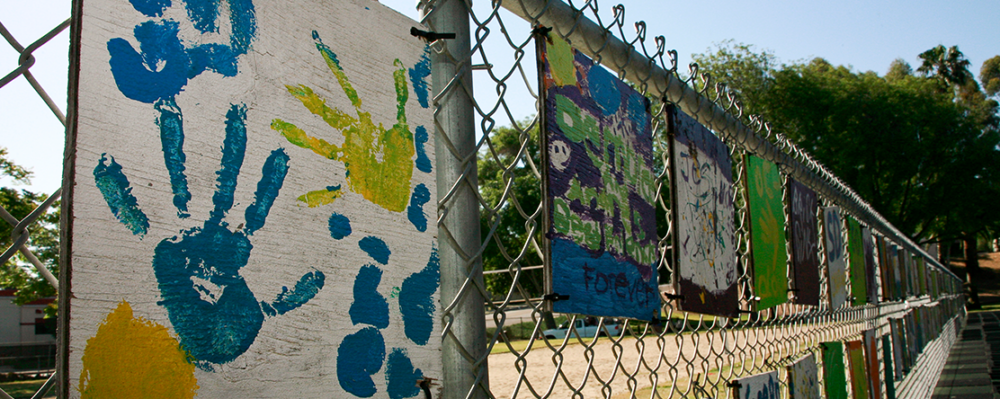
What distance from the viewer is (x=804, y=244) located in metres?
3.22

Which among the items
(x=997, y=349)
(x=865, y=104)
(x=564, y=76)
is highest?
(x=865, y=104)

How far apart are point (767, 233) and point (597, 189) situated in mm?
1570

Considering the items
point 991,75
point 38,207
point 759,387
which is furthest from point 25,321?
point 991,75

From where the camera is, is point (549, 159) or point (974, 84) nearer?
point (549, 159)

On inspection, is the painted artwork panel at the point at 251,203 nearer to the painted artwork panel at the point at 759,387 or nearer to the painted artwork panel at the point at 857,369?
the painted artwork panel at the point at 759,387

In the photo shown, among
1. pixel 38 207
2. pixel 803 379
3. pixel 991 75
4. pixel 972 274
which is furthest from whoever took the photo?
pixel 991 75

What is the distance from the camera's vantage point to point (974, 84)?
57469 millimetres

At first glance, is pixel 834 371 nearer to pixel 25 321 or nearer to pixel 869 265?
pixel 869 265

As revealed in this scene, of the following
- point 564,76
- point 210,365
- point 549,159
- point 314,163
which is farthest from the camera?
point 564,76

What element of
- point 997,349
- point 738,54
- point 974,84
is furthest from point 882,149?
point 974,84

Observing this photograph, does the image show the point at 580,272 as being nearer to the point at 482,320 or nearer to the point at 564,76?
the point at 482,320

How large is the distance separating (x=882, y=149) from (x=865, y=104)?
82.3 inches

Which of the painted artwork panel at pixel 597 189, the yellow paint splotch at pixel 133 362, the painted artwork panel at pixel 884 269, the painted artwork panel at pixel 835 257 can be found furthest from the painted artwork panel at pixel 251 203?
the painted artwork panel at pixel 884 269

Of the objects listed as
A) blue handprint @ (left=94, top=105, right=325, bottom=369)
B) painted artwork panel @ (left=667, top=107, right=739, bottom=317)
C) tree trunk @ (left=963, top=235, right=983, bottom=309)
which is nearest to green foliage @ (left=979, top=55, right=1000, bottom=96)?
tree trunk @ (left=963, top=235, right=983, bottom=309)
